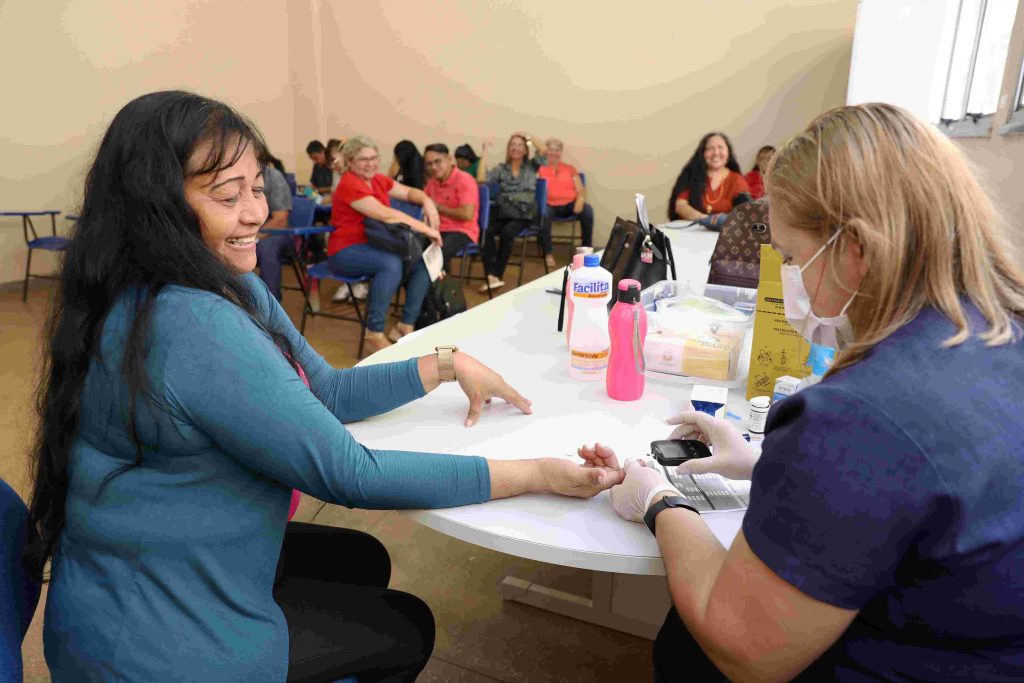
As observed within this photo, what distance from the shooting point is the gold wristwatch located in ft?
4.72

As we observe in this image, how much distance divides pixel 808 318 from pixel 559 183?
6135 millimetres

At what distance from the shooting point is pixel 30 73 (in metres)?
5.72

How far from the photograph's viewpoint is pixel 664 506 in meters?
0.98

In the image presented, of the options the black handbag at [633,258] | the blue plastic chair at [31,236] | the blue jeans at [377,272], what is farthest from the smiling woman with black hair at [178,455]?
the blue plastic chair at [31,236]

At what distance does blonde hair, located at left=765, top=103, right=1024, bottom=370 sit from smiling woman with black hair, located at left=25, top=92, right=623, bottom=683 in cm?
50

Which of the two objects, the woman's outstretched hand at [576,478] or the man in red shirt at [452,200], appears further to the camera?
the man in red shirt at [452,200]

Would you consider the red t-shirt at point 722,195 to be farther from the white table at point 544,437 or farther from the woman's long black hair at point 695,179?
the white table at point 544,437

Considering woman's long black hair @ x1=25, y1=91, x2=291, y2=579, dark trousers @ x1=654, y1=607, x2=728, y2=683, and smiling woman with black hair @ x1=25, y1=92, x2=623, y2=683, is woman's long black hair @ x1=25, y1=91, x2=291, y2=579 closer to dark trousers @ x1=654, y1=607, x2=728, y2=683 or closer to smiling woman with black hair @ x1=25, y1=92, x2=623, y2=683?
smiling woman with black hair @ x1=25, y1=92, x2=623, y2=683

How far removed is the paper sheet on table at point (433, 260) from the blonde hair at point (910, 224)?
125 inches

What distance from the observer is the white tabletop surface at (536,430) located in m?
1.00

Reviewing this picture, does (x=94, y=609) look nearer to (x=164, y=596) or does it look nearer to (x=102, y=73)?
(x=164, y=596)

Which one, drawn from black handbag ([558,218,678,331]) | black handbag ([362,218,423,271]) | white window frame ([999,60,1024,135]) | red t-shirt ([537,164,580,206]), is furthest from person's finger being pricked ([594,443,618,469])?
red t-shirt ([537,164,580,206])

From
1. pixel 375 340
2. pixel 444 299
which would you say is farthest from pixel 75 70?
pixel 444 299

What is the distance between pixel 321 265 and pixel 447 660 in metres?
2.93
